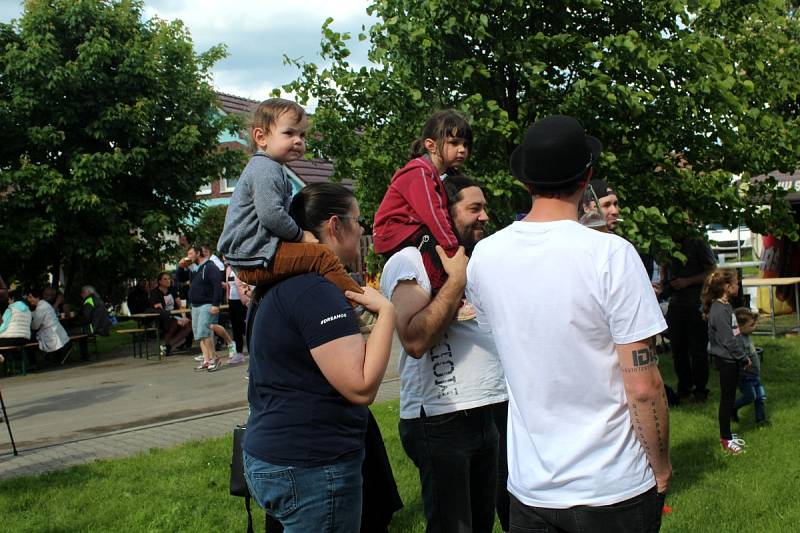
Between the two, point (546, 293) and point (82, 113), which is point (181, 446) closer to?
point (546, 293)

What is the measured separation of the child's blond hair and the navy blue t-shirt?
84 cm

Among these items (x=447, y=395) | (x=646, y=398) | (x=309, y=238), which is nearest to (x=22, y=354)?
(x=447, y=395)

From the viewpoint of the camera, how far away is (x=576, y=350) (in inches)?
91.7

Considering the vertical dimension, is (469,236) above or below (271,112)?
below

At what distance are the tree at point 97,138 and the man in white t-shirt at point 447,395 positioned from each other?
48.6 ft

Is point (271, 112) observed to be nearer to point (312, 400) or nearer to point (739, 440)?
point (312, 400)

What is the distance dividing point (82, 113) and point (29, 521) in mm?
14074

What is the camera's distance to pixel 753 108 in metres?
7.83

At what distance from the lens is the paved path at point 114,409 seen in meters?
7.89

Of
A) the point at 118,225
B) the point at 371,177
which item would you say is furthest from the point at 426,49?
the point at 118,225

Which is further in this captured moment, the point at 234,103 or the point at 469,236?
the point at 234,103

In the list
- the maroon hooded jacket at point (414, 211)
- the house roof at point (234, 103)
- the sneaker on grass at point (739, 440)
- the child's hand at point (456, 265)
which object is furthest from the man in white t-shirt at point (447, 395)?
the house roof at point (234, 103)

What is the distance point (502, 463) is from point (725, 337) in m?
3.81

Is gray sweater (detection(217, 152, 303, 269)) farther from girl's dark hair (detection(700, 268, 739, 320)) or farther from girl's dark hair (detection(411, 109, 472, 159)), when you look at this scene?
girl's dark hair (detection(700, 268, 739, 320))
